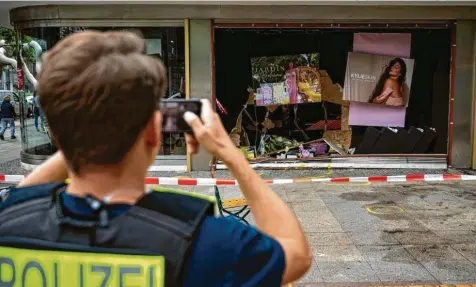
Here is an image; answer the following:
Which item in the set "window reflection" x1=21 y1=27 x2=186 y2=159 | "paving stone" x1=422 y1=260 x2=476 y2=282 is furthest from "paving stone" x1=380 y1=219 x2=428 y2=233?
"window reflection" x1=21 y1=27 x2=186 y2=159

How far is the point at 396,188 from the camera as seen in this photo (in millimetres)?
9422

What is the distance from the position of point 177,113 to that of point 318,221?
6039 millimetres

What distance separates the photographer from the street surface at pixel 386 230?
521 centimetres

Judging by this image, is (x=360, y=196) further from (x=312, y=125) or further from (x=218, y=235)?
(x=218, y=235)

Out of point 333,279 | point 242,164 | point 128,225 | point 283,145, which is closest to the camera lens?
point 128,225

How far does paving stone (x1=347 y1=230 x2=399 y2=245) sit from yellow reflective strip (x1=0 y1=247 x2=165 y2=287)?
17.2 feet

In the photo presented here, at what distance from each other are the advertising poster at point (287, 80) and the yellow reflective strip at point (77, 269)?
1091cm

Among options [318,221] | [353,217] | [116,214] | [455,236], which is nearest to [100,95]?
[116,214]

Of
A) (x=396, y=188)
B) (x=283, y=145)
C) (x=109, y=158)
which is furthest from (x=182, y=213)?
(x=283, y=145)

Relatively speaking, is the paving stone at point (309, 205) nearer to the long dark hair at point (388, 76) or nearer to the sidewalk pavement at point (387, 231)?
the sidewalk pavement at point (387, 231)

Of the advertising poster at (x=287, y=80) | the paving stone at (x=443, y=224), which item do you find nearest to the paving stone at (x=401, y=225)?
the paving stone at (x=443, y=224)

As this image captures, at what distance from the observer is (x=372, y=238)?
6402 millimetres

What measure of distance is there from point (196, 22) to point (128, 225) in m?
10.0

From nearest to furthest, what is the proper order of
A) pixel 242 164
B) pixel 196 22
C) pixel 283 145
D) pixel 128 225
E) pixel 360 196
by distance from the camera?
1. pixel 128 225
2. pixel 242 164
3. pixel 360 196
4. pixel 196 22
5. pixel 283 145
